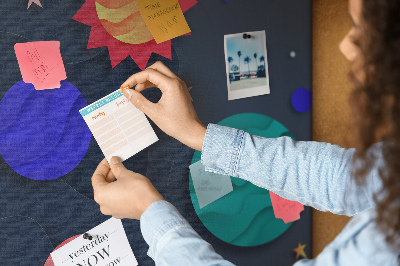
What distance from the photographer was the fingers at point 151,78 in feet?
2.53

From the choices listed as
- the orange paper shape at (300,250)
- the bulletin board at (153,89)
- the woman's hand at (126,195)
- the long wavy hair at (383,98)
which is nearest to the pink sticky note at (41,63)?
the bulletin board at (153,89)

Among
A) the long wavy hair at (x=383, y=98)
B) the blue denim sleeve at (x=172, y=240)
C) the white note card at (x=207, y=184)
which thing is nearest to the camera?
the long wavy hair at (x=383, y=98)

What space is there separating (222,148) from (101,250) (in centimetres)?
36

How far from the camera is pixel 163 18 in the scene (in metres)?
0.85

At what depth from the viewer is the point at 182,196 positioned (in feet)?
3.01

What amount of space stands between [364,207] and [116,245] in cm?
54

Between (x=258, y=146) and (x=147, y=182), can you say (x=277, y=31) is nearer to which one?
(x=258, y=146)

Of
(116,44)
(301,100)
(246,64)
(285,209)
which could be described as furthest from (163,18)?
(285,209)

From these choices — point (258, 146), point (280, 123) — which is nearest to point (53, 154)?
point (258, 146)

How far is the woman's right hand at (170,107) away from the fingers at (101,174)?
0.15 metres

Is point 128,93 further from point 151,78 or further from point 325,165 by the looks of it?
point 325,165

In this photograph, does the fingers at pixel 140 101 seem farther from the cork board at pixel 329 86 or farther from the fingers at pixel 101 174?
the cork board at pixel 329 86

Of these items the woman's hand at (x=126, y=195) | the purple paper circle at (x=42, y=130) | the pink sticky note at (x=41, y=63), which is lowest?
the woman's hand at (x=126, y=195)

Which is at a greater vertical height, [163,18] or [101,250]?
[163,18]
